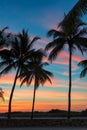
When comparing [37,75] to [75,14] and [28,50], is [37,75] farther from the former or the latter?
[75,14]

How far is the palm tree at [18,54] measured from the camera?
57781 mm

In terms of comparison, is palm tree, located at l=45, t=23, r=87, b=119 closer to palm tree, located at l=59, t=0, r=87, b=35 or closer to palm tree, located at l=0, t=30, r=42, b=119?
palm tree, located at l=0, t=30, r=42, b=119

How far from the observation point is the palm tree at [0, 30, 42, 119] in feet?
190

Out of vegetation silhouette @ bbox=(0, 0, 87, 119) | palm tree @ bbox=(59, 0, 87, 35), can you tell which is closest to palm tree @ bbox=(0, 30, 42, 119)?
vegetation silhouette @ bbox=(0, 0, 87, 119)

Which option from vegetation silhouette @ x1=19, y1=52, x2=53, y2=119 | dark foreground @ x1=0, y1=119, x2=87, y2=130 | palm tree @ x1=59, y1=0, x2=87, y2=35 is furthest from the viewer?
vegetation silhouette @ x1=19, y1=52, x2=53, y2=119

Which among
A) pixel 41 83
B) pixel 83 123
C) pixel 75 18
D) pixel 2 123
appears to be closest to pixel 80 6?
pixel 75 18

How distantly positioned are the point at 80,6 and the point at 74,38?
3000 cm

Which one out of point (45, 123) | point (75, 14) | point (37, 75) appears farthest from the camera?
point (37, 75)

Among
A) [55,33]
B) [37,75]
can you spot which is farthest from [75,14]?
[37,75]

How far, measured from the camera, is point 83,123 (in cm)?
5097

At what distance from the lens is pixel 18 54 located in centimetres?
5853

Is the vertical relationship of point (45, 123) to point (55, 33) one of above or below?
below

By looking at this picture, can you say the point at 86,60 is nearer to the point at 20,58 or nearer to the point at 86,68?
the point at 86,68

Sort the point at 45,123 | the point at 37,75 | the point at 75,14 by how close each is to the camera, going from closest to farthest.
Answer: the point at 75,14 < the point at 45,123 < the point at 37,75
